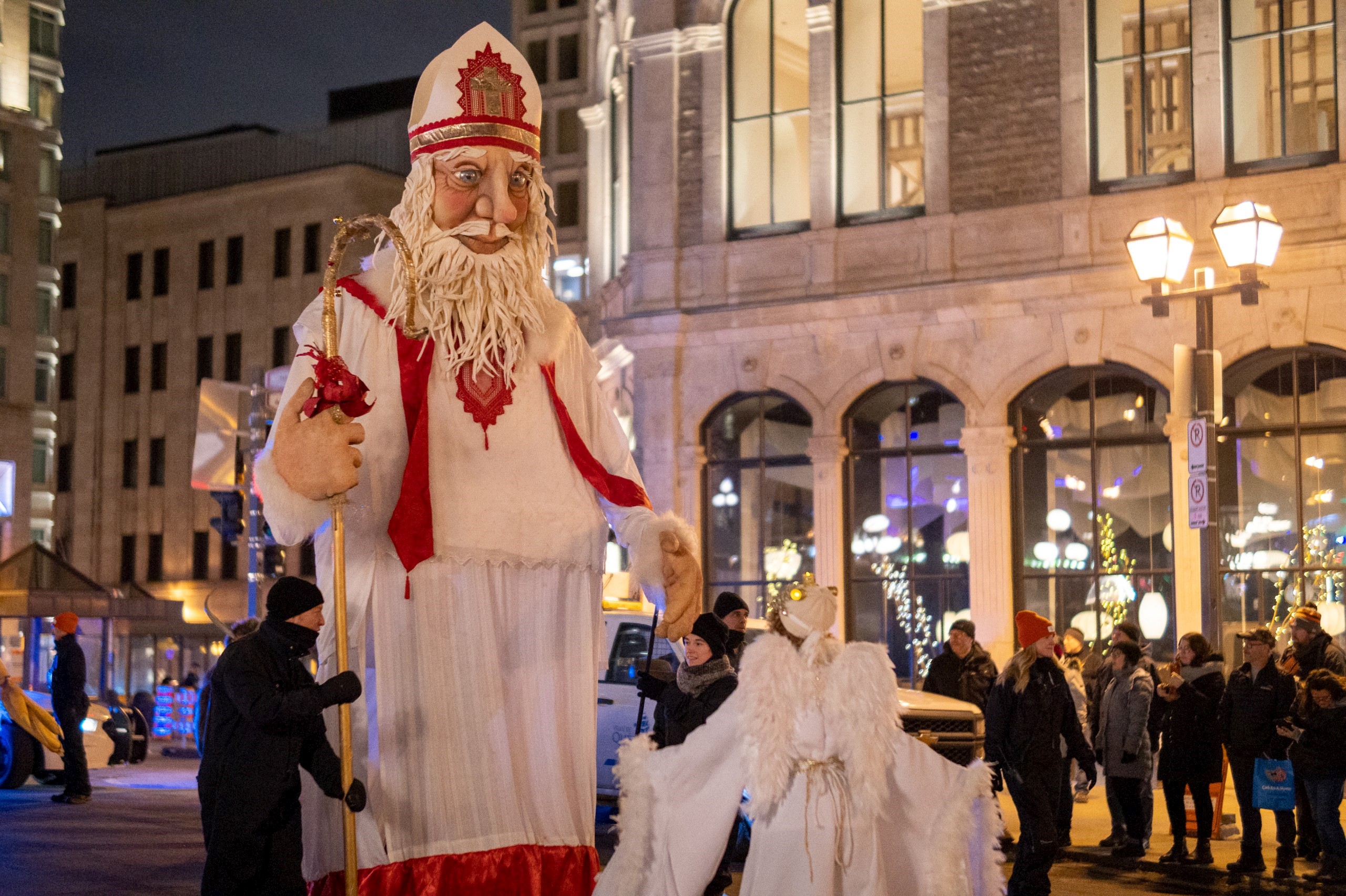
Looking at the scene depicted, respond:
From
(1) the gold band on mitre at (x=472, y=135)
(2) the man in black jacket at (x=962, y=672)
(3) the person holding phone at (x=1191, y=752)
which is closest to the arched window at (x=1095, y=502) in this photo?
(2) the man in black jacket at (x=962, y=672)

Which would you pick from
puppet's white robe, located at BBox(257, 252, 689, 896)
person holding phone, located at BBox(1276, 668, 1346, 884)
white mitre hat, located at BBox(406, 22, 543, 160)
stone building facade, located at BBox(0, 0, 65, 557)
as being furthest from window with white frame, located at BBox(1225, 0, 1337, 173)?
stone building facade, located at BBox(0, 0, 65, 557)

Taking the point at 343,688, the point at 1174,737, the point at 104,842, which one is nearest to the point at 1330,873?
the point at 1174,737

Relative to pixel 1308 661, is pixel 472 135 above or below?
above

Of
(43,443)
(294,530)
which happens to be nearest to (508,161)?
(294,530)

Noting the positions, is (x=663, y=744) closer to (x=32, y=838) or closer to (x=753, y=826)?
(x=753, y=826)

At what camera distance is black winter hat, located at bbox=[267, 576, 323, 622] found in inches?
247

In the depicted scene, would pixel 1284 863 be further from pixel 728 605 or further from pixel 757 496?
pixel 757 496

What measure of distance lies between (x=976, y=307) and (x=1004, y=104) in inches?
98.0

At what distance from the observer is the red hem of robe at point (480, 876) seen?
474 centimetres

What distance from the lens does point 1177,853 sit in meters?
13.1

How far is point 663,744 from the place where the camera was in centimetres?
973

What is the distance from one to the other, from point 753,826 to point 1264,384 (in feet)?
50.1

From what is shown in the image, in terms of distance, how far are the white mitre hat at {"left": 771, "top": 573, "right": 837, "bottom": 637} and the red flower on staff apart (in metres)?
2.46

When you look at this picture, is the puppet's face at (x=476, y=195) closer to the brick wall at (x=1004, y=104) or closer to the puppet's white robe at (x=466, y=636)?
the puppet's white robe at (x=466, y=636)
